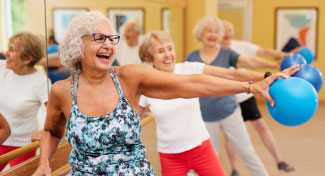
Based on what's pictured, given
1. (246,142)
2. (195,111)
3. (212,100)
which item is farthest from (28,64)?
(246,142)

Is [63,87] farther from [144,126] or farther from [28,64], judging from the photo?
[144,126]

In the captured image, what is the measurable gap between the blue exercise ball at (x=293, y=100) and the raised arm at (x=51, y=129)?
94 cm

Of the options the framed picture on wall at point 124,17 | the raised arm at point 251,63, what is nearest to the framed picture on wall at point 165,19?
the framed picture on wall at point 124,17

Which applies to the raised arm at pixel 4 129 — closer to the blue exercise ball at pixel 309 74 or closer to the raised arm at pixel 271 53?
the blue exercise ball at pixel 309 74

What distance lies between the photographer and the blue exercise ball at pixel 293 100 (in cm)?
150

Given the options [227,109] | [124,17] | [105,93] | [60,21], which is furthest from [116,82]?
[124,17]

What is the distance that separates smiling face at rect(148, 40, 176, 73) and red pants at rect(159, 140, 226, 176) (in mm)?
538

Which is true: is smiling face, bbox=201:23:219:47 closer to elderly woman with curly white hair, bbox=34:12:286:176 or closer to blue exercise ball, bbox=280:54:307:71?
blue exercise ball, bbox=280:54:307:71

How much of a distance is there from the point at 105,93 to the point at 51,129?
0.40m

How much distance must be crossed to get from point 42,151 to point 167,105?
0.84 metres

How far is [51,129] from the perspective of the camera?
6.07ft

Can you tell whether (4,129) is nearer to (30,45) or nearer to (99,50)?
(30,45)

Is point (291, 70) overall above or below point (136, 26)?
below

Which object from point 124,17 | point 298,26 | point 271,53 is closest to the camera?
point 124,17
